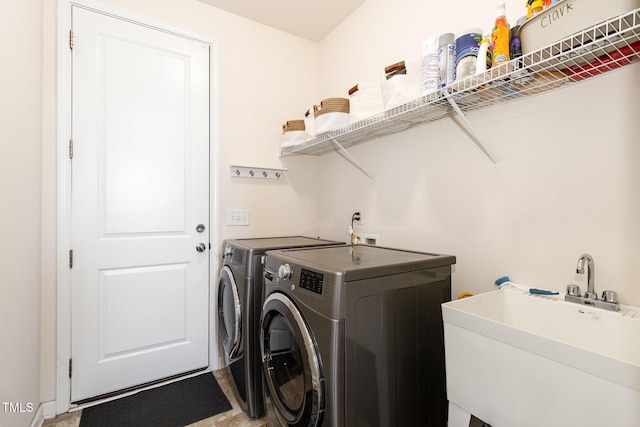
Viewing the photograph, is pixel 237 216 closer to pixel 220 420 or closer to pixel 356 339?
pixel 220 420

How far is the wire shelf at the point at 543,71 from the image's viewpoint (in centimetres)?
84

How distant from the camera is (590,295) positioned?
1.02 meters

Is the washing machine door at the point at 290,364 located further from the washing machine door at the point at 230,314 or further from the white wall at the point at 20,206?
the white wall at the point at 20,206

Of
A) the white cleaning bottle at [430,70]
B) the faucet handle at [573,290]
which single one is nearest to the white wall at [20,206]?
the white cleaning bottle at [430,70]

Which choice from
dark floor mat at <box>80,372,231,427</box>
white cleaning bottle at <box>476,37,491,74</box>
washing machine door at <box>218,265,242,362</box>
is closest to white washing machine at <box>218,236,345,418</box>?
washing machine door at <box>218,265,242,362</box>

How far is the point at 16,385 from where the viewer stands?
1.35m

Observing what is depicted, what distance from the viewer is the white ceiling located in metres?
2.18

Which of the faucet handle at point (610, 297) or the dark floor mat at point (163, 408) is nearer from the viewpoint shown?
the faucet handle at point (610, 297)

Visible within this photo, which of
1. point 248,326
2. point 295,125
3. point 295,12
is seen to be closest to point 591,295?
point 248,326

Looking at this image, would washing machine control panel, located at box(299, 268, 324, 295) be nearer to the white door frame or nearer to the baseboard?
the white door frame

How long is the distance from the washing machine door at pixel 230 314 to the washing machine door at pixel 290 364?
0.32m

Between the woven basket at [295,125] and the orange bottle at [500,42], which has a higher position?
the woven basket at [295,125]

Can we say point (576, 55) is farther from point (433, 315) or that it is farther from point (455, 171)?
point (433, 315)

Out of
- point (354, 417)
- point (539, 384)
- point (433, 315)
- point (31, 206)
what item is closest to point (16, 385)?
point (31, 206)
